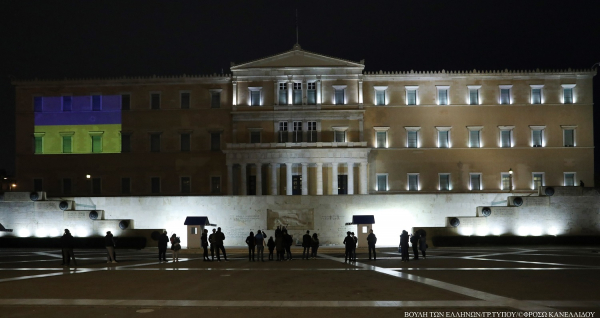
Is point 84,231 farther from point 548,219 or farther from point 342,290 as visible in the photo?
point 548,219

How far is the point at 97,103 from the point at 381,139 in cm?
2771

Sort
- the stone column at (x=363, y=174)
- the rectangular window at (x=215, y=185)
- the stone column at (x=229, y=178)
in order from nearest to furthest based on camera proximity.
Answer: the stone column at (x=363, y=174) < the stone column at (x=229, y=178) < the rectangular window at (x=215, y=185)

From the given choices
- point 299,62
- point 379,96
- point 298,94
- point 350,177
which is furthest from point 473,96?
point 299,62

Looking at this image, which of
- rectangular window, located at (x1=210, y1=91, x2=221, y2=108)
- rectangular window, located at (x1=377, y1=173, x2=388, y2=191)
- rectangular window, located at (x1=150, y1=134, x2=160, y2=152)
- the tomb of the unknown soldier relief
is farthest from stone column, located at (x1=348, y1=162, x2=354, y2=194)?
rectangular window, located at (x1=150, y1=134, x2=160, y2=152)

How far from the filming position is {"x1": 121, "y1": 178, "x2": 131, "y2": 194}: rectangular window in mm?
54906

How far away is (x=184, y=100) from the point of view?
2207 inches

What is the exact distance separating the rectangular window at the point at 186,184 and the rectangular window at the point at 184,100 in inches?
275

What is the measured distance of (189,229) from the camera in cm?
3666

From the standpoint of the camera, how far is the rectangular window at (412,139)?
54875 mm

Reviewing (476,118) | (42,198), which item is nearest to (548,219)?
(476,118)

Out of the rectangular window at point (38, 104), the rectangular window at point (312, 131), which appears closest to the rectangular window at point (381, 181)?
the rectangular window at point (312, 131)

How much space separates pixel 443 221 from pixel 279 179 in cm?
1715

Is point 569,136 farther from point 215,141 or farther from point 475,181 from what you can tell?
point 215,141

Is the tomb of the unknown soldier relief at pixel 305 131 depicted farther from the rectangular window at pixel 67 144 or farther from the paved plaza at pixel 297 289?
the paved plaza at pixel 297 289
